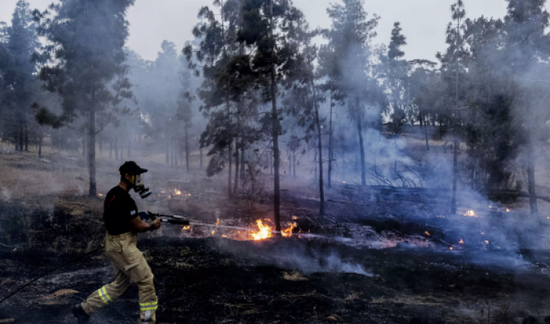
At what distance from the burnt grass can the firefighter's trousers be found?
38.0 inches

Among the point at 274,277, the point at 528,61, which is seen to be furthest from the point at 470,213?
the point at 274,277

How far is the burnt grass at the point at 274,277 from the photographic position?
650 centimetres

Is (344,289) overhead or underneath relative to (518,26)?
underneath

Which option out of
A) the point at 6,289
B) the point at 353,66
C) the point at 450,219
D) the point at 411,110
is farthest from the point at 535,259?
the point at 411,110

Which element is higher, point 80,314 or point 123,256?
point 123,256

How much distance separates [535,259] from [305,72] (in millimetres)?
12582

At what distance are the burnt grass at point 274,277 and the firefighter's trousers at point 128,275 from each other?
0.96 meters

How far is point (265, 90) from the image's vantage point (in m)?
15.8

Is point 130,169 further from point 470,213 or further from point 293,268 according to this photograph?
point 470,213

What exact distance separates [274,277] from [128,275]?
465 centimetres

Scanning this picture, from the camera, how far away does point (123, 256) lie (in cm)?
491

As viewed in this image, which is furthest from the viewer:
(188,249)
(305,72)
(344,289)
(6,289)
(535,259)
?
(305,72)

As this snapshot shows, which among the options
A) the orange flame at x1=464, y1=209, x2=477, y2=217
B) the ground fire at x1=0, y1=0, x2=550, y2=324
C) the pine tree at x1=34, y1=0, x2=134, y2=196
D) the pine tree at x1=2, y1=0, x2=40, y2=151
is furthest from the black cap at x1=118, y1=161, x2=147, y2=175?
the pine tree at x1=2, y1=0, x2=40, y2=151

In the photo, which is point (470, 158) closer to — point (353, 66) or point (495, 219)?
point (495, 219)
